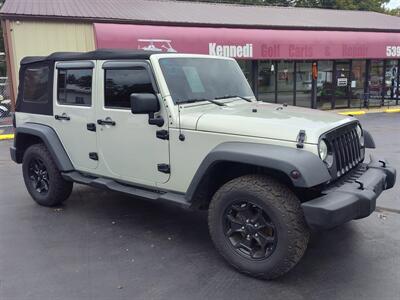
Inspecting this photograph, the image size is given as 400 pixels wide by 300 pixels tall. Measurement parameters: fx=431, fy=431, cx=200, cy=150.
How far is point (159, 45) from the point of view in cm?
1521

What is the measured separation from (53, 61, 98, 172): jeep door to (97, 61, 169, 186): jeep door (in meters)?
0.18

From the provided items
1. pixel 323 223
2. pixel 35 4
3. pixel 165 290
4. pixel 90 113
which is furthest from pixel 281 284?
pixel 35 4

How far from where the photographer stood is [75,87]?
5.09 m

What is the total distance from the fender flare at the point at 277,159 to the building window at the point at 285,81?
1596 centimetres

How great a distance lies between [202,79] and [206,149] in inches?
41.5

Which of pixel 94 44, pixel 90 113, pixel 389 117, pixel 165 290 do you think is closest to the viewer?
pixel 165 290

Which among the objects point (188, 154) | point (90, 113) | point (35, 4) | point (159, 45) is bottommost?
point (188, 154)

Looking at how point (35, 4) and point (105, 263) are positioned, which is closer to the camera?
point (105, 263)

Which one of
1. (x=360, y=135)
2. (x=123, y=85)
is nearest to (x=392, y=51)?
(x=360, y=135)

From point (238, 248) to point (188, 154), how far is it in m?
0.97

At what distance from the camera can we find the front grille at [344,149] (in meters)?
3.61

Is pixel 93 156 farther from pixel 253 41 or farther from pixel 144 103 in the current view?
pixel 253 41

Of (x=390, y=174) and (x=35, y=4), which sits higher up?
(x=35, y=4)

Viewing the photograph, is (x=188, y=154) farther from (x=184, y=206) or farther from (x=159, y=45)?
(x=159, y=45)
